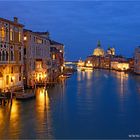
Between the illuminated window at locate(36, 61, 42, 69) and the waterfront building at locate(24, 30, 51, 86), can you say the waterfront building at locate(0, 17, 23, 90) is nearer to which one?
the waterfront building at locate(24, 30, 51, 86)

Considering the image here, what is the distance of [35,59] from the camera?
4422cm

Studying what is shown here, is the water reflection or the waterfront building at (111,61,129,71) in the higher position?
the waterfront building at (111,61,129,71)

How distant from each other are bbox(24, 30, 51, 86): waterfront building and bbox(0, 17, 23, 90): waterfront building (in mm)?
4336

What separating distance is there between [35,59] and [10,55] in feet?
36.8

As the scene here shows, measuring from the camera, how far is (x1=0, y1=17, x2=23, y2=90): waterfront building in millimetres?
31339

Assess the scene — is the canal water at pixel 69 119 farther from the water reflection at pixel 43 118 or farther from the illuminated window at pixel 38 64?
the illuminated window at pixel 38 64

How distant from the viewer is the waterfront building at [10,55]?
31339 mm

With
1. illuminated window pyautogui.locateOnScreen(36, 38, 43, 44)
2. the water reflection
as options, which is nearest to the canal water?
the water reflection

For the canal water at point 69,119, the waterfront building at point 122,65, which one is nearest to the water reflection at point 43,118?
the canal water at point 69,119

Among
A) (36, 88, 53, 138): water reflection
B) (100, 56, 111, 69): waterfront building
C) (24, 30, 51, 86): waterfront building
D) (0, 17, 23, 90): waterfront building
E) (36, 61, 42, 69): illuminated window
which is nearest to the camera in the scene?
(36, 88, 53, 138): water reflection

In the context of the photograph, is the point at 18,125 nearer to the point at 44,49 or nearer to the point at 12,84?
the point at 12,84

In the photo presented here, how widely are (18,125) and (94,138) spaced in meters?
4.76

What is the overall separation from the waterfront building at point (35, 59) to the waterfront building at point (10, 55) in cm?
434

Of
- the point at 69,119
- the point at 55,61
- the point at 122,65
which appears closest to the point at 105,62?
the point at 122,65
